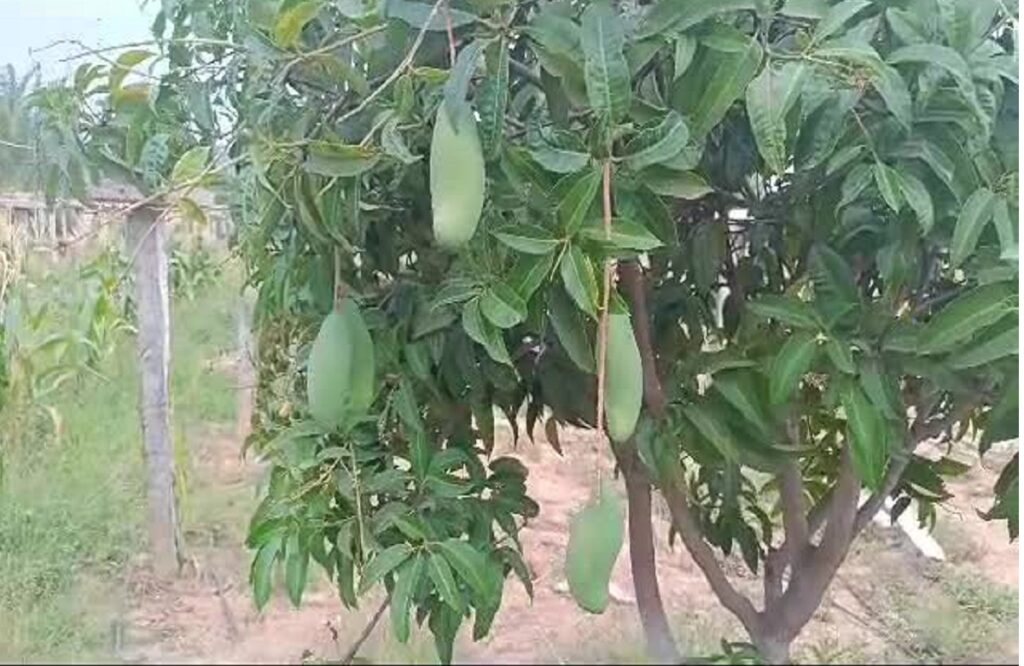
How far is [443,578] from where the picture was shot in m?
0.64

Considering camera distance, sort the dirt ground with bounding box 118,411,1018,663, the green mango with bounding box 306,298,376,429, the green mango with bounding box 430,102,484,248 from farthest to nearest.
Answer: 1. the dirt ground with bounding box 118,411,1018,663
2. the green mango with bounding box 306,298,376,429
3. the green mango with bounding box 430,102,484,248

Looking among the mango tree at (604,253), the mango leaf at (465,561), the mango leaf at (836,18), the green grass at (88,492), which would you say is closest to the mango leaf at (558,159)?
the mango tree at (604,253)

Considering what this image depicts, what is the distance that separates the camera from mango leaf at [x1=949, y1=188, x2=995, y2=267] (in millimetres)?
538

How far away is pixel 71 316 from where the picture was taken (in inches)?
34.0

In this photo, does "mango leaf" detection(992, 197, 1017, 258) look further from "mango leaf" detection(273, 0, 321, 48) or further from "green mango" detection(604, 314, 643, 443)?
"mango leaf" detection(273, 0, 321, 48)

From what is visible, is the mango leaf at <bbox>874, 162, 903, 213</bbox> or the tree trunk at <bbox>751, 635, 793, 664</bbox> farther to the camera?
the tree trunk at <bbox>751, 635, 793, 664</bbox>

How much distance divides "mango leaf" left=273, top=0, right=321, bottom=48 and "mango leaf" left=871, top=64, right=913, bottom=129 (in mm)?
233

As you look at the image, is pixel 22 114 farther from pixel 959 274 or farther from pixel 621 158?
pixel 959 274

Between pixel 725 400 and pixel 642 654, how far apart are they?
15.2 inches

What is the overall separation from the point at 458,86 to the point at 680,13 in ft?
0.33

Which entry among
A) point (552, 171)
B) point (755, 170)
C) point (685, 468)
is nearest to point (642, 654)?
point (685, 468)

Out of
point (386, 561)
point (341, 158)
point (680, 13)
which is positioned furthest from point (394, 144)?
point (386, 561)

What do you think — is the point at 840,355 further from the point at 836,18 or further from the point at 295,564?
the point at 295,564

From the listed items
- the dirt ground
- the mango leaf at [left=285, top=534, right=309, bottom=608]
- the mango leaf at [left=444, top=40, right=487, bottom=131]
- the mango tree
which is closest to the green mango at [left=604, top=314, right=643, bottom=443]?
the mango tree
